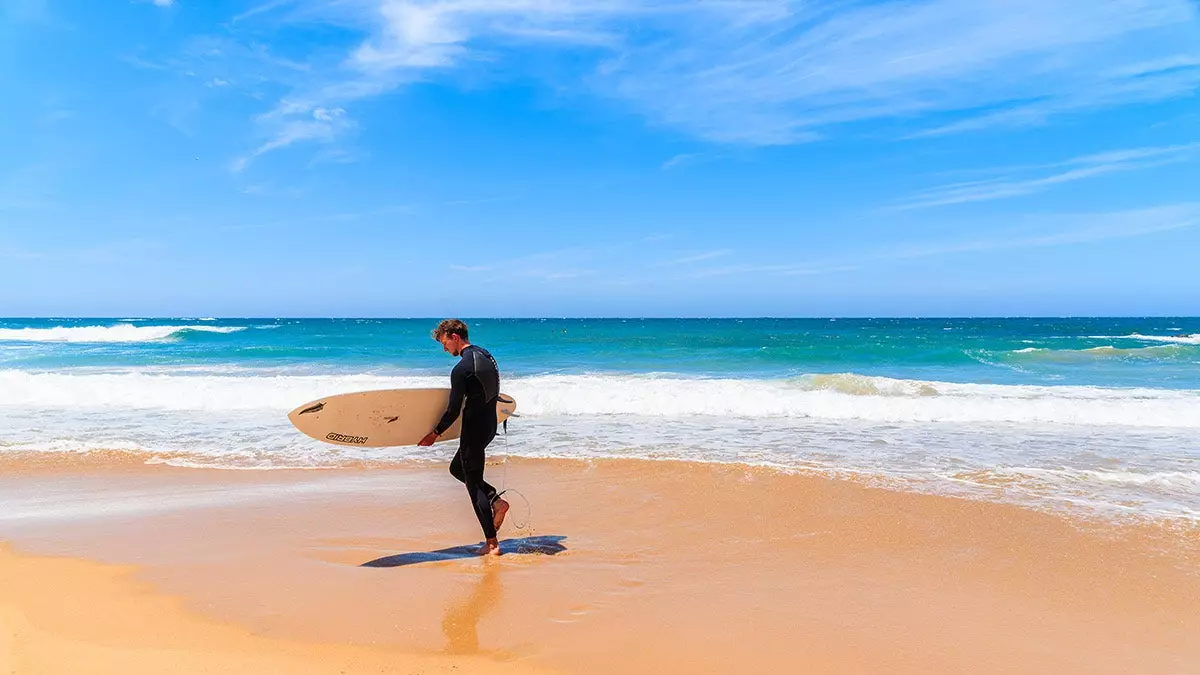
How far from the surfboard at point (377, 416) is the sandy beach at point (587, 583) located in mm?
709

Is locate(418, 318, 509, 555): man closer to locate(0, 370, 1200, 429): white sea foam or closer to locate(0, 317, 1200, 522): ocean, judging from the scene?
locate(0, 317, 1200, 522): ocean

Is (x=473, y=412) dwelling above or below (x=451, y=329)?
below

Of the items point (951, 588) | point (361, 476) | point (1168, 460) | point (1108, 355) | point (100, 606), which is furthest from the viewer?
point (1108, 355)

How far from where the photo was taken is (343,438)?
568 centimetres

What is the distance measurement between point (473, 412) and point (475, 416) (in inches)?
1.2

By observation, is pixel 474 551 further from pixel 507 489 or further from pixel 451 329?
pixel 507 489

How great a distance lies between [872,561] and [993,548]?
1017mm

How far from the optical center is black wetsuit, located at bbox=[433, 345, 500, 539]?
15.0 ft

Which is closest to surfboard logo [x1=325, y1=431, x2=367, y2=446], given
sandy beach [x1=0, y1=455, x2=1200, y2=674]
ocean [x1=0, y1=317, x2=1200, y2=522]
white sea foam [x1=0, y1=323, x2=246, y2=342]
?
sandy beach [x1=0, y1=455, x2=1200, y2=674]

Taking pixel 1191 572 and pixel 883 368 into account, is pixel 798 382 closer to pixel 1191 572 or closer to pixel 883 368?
pixel 883 368

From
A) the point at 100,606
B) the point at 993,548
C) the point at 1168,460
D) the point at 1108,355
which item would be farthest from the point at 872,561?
the point at 1108,355

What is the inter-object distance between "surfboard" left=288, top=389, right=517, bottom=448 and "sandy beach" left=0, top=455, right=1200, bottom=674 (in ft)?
2.33

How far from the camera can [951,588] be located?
168 inches

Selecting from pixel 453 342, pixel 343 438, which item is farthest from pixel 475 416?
pixel 343 438
